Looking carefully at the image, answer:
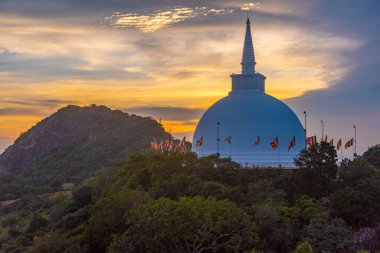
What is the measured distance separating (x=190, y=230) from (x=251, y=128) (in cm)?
2792

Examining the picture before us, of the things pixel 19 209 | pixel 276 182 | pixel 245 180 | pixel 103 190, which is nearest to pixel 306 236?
pixel 276 182

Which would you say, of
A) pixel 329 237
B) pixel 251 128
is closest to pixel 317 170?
pixel 329 237

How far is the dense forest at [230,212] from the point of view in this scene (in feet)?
149

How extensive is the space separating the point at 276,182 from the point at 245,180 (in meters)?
4.70

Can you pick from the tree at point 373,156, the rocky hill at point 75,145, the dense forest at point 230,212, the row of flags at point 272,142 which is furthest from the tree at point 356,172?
the rocky hill at point 75,145

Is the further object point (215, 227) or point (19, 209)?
point (19, 209)

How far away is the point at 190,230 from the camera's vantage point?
45312 millimetres

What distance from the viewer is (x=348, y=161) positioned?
2402 inches

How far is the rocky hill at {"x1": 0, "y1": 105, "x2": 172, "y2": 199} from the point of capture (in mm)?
133500

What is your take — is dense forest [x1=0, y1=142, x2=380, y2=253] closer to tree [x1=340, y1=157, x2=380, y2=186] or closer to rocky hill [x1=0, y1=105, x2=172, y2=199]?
tree [x1=340, y1=157, x2=380, y2=186]

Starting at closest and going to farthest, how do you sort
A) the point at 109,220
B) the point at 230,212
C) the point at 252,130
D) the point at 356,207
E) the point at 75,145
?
the point at 230,212 < the point at 356,207 < the point at 109,220 < the point at 252,130 < the point at 75,145

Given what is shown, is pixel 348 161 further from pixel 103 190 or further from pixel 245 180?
pixel 103 190

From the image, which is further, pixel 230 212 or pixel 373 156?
pixel 373 156

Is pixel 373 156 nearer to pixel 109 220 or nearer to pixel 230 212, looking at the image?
pixel 230 212
